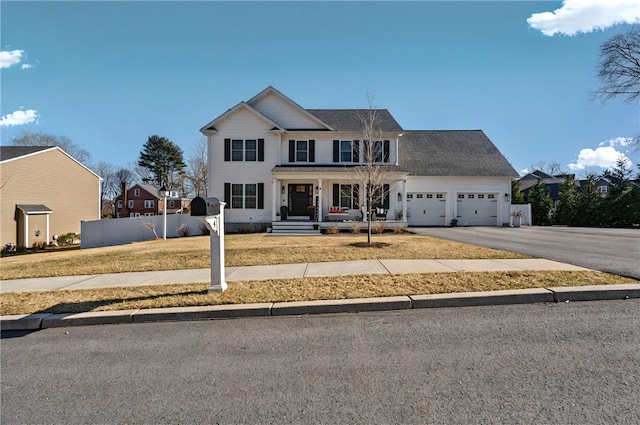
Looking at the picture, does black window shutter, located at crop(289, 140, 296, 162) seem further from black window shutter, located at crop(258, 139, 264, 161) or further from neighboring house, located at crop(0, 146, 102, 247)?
neighboring house, located at crop(0, 146, 102, 247)

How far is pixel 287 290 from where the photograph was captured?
5.40m

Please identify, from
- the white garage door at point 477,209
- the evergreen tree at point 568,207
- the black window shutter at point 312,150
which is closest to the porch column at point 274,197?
the black window shutter at point 312,150

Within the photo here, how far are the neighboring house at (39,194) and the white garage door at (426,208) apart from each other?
27.1 m

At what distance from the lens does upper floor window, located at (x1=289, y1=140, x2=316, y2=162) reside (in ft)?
66.6

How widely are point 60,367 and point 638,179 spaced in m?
35.2

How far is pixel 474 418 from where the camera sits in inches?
91.9

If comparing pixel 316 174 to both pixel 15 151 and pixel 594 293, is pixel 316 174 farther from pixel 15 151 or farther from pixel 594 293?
pixel 15 151

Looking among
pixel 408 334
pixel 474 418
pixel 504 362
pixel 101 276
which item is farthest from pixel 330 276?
pixel 101 276

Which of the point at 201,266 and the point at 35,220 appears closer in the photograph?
the point at 201,266

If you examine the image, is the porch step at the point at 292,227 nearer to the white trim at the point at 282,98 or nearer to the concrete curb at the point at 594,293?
the white trim at the point at 282,98

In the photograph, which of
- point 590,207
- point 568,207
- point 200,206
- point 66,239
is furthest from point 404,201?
point 66,239

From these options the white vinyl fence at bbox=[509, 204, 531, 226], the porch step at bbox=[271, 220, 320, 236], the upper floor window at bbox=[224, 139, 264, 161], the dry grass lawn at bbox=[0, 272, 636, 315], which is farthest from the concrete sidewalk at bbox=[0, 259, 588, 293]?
the white vinyl fence at bbox=[509, 204, 531, 226]

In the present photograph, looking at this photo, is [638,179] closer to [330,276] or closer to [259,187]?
[259,187]

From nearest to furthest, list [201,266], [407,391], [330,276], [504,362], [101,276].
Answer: [407,391] < [504,362] < [330,276] < [101,276] < [201,266]
